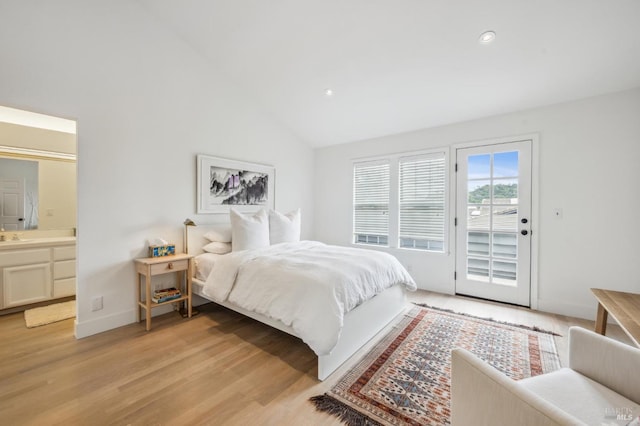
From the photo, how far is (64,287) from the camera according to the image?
3217mm

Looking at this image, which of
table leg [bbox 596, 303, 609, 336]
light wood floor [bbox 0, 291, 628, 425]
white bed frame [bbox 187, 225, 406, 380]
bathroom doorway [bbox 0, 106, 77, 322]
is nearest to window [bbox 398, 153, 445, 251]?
white bed frame [bbox 187, 225, 406, 380]

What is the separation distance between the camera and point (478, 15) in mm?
2209

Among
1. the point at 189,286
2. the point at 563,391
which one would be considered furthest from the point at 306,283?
the point at 189,286

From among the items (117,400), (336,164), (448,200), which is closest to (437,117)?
(448,200)

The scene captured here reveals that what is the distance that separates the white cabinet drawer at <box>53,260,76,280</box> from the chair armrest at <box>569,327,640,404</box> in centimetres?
469

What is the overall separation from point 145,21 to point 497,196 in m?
4.47

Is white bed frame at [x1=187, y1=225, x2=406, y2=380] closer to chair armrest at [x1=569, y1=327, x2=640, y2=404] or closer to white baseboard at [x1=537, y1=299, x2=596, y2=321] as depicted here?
chair armrest at [x1=569, y1=327, x2=640, y2=404]

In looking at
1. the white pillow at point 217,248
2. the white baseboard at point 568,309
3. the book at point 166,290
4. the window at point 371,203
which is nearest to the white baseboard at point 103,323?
the book at point 166,290

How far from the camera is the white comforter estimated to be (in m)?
1.89

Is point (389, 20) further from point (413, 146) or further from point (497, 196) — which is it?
point (497, 196)

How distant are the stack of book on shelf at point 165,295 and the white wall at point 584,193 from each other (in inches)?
160

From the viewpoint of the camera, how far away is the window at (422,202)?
147 inches

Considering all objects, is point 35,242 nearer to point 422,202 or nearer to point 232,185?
point 232,185

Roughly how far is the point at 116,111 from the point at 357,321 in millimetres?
3037
